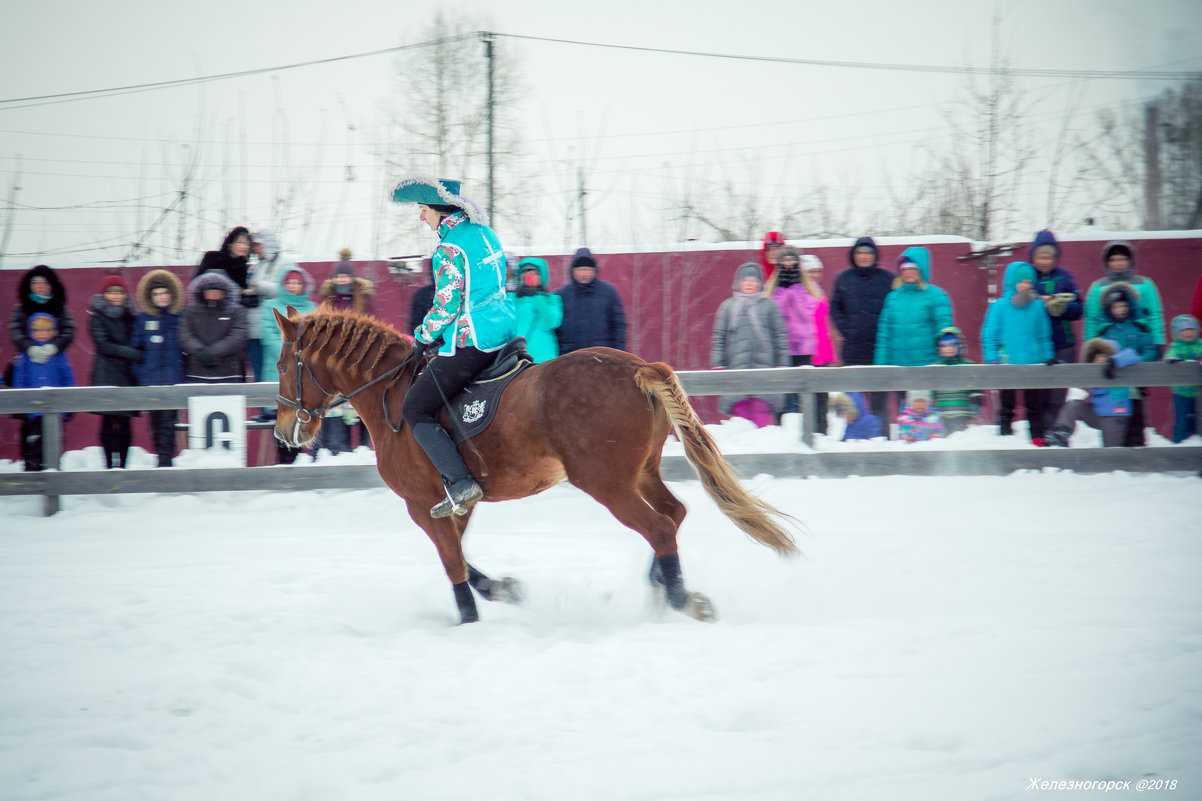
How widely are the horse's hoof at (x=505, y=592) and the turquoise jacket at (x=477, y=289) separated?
4.27 ft

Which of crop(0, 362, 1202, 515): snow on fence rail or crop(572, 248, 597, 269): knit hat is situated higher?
crop(572, 248, 597, 269): knit hat

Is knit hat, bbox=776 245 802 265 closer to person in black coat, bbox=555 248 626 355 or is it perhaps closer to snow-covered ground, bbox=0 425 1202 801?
person in black coat, bbox=555 248 626 355

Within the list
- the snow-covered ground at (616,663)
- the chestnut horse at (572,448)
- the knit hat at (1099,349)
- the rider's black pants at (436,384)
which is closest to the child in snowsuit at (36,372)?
the snow-covered ground at (616,663)

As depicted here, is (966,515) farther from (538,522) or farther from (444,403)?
(444,403)

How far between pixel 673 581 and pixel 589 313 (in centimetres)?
379

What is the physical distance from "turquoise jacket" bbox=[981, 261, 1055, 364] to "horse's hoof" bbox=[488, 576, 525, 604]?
5066 millimetres

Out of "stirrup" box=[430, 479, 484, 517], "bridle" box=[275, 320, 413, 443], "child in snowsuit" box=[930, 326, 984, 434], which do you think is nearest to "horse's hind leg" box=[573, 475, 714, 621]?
"stirrup" box=[430, 479, 484, 517]

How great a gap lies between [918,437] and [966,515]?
4.94 ft

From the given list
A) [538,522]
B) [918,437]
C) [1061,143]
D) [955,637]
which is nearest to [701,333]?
[918,437]

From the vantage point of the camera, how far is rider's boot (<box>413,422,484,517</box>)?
4.54 metres

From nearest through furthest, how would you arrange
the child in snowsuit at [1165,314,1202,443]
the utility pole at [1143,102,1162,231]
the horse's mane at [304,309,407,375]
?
the horse's mane at [304,309,407,375] → the child in snowsuit at [1165,314,1202,443] → the utility pole at [1143,102,1162,231]

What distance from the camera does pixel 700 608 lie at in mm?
4406

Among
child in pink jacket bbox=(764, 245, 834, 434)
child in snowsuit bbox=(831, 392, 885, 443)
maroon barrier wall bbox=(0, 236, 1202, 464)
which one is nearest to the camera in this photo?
child in snowsuit bbox=(831, 392, 885, 443)

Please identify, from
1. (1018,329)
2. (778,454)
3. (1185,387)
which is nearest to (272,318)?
(778,454)
